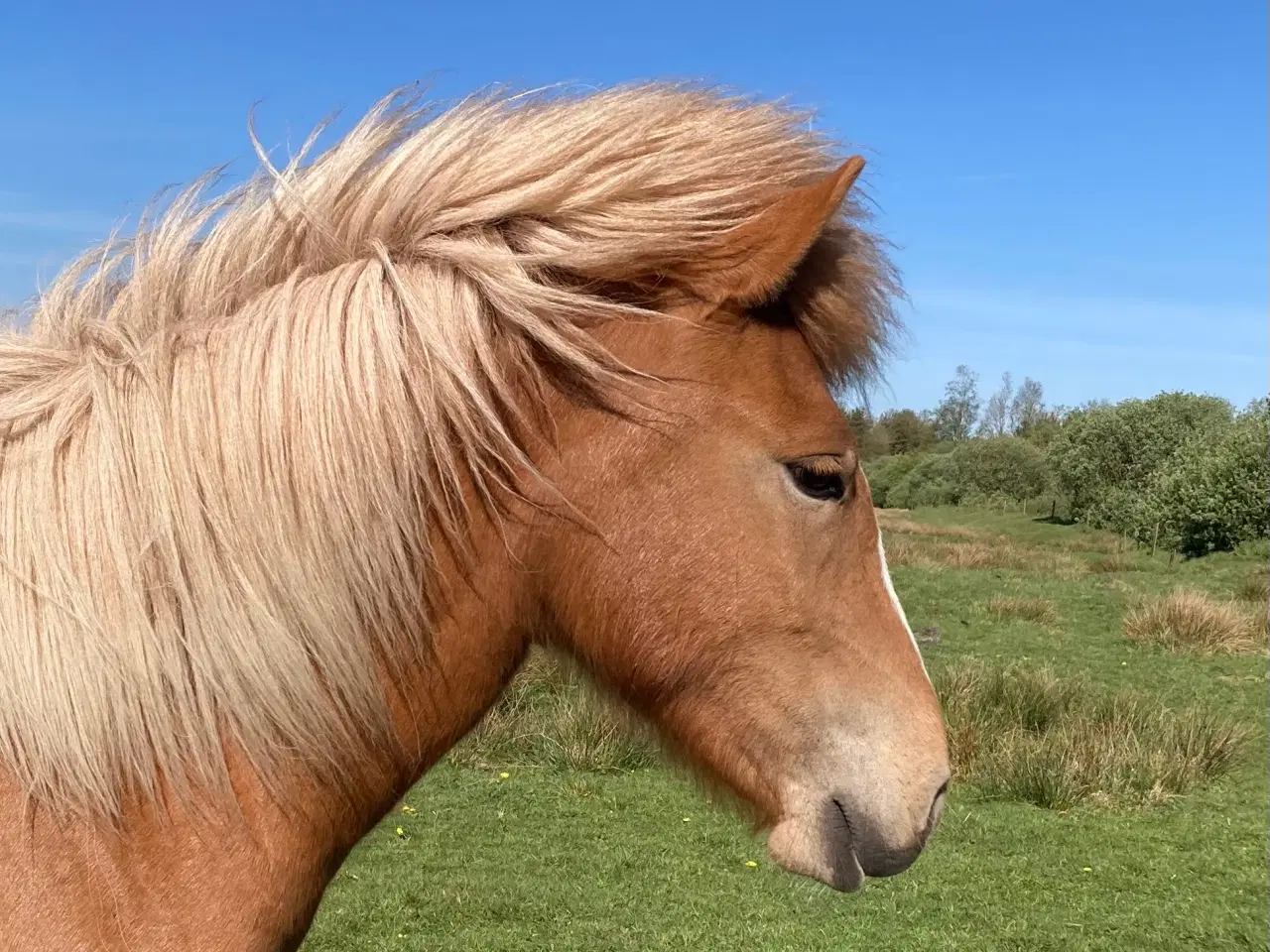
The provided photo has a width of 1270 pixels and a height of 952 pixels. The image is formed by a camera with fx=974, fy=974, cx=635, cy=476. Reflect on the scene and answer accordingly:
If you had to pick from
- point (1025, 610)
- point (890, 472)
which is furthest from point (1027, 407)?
point (1025, 610)

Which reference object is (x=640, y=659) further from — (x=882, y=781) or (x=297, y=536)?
(x=297, y=536)

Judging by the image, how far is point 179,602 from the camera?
1.50m

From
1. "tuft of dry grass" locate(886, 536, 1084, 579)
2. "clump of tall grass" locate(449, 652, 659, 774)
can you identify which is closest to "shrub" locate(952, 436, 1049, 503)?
"tuft of dry grass" locate(886, 536, 1084, 579)

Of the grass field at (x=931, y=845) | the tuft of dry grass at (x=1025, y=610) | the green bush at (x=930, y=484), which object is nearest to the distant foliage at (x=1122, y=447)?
the green bush at (x=930, y=484)

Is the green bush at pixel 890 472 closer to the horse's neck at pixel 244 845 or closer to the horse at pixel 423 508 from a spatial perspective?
the horse at pixel 423 508

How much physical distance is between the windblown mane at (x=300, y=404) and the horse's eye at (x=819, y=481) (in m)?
0.34

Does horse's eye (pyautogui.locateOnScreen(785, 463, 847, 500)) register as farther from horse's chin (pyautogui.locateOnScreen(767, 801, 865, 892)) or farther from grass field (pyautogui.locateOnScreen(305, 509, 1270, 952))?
grass field (pyautogui.locateOnScreen(305, 509, 1270, 952))

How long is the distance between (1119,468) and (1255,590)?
3075 cm

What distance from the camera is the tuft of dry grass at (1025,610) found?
1622cm

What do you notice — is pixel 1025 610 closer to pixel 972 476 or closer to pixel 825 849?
pixel 825 849

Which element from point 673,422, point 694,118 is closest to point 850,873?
point 673,422

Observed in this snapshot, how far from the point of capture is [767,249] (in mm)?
1715

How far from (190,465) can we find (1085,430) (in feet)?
177

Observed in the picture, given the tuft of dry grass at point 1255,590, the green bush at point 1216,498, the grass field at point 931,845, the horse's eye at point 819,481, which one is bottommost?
the grass field at point 931,845
